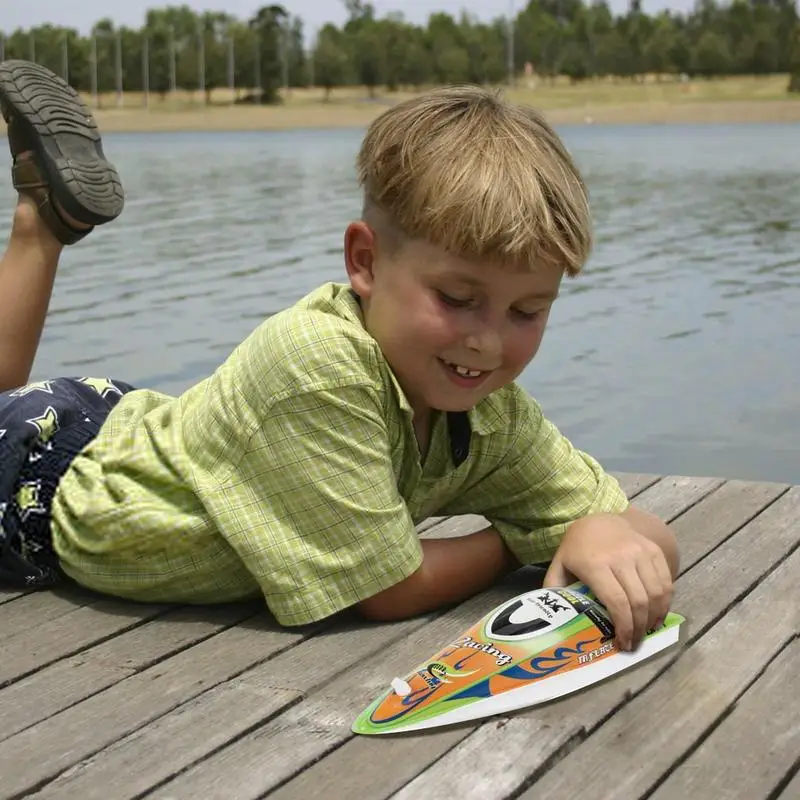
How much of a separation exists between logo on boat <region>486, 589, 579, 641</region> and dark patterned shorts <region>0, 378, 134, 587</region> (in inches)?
41.8

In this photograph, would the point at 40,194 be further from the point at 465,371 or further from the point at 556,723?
the point at 556,723

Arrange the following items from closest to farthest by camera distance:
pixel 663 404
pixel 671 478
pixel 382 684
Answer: pixel 382 684 → pixel 671 478 → pixel 663 404

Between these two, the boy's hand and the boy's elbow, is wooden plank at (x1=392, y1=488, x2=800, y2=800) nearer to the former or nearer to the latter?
the boy's hand

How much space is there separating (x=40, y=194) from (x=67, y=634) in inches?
66.0

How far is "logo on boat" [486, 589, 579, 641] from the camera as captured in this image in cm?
241

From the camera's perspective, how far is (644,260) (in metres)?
12.1

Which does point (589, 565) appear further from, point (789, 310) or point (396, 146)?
point (789, 310)

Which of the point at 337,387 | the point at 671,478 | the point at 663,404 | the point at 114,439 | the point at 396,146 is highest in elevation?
the point at 396,146

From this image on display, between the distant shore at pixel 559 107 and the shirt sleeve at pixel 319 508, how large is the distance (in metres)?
52.8

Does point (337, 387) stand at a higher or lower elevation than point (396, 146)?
lower

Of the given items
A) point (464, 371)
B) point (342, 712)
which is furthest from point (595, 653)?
point (464, 371)

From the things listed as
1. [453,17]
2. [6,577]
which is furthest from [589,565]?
[453,17]

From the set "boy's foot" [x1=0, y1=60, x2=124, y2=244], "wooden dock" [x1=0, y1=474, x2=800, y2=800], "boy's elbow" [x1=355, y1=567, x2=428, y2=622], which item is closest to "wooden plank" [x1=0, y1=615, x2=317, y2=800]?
"wooden dock" [x1=0, y1=474, x2=800, y2=800]

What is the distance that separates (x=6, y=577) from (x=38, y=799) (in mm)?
1038
